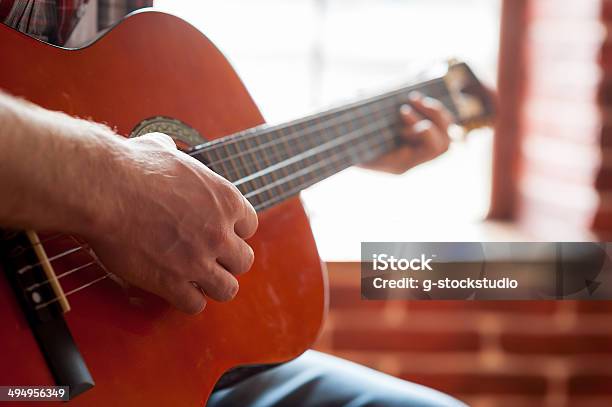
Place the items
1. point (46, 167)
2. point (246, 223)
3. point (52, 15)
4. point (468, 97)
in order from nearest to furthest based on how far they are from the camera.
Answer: point (46, 167) < point (246, 223) < point (52, 15) < point (468, 97)

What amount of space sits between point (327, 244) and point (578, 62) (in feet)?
1.58

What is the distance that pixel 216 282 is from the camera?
529mm

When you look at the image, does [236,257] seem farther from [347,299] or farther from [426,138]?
[347,299]

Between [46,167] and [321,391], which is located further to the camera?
[321,391]

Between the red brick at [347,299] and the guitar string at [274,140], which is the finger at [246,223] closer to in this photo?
the guitar string at [274,140]

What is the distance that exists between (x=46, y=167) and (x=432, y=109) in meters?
0.60

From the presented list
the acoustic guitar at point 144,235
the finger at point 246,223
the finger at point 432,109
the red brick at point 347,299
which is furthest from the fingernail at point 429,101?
the finger at point 246,223

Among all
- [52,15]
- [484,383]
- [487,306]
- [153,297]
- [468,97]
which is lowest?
[484,383]

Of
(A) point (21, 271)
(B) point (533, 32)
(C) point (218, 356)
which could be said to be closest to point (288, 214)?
(C) point (218, 356)

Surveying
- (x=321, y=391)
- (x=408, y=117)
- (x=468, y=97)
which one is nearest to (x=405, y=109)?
(x=408, y=117)

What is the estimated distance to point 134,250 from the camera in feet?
1.59

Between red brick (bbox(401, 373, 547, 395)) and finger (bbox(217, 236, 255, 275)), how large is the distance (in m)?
0.70

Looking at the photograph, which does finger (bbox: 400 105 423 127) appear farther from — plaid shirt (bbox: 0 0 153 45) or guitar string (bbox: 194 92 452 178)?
plaid shirt (bbox: 0 0 153 45)

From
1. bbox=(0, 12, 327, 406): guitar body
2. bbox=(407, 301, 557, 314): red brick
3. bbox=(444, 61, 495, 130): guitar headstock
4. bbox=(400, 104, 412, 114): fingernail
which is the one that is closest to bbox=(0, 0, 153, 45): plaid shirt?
bbox=(0, 12, 327, 406): guitar body
